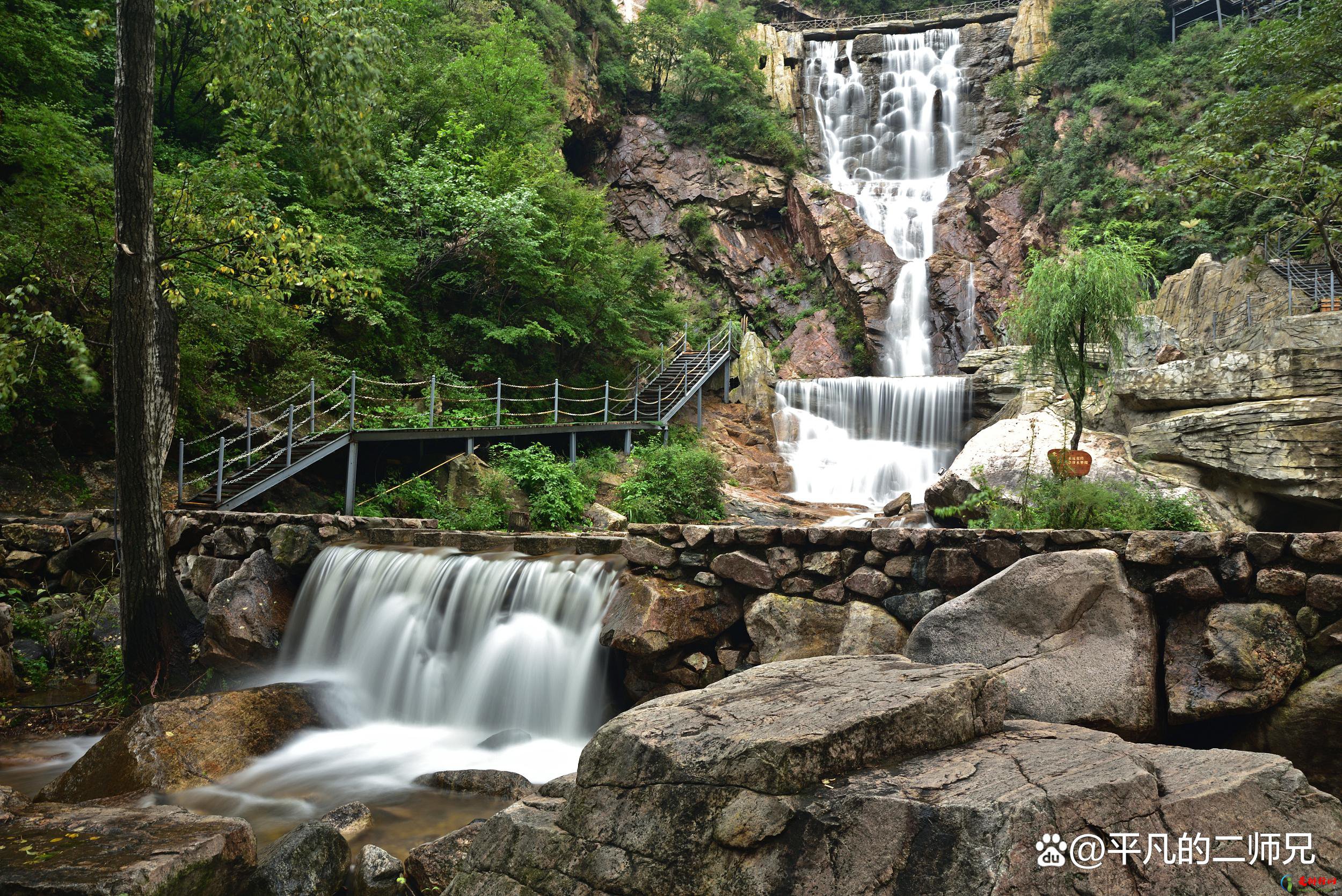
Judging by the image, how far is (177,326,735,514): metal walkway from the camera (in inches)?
443

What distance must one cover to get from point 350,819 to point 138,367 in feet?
14.5

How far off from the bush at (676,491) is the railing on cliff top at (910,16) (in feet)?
102

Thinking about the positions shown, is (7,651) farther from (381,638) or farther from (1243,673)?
(1243,673)

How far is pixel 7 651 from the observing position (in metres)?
7.32

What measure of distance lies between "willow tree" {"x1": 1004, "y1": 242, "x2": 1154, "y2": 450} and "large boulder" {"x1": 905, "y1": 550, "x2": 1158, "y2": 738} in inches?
201

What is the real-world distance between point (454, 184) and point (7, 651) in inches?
480

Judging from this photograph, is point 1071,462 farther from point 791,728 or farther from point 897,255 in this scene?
point 897,255

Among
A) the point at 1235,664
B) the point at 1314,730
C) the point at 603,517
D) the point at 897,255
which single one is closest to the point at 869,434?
the point at 603,517

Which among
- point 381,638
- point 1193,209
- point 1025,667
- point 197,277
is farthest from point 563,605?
point 1193,209

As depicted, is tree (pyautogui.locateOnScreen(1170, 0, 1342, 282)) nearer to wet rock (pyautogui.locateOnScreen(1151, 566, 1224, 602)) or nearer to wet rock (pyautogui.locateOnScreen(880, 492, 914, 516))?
wet rock (pyautogui.locateOnScreen(880, 492, 914, 516))

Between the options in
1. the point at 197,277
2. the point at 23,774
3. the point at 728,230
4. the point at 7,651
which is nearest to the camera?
the point at 23,774

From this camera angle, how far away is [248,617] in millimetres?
7895

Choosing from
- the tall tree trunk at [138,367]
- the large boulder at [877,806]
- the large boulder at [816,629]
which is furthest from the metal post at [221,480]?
the large boulder at [877,806]

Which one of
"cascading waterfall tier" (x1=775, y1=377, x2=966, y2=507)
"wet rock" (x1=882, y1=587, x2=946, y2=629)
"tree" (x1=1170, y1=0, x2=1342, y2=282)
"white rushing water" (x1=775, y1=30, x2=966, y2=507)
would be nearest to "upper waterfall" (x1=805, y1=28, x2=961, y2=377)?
"white rushing water" (x1=775, y1=30, x2=966, y2=507)
